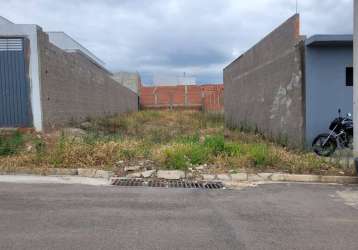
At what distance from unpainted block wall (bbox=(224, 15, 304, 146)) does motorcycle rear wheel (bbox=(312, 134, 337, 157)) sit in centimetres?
55

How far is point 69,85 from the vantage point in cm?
1391

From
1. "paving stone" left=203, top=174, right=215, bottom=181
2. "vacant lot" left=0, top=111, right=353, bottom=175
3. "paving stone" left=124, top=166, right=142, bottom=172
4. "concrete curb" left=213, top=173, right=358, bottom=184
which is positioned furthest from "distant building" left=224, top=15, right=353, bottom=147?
"paving stone" left=124, top=166, right=142, bottom=172

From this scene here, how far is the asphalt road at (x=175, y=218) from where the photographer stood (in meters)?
4.01

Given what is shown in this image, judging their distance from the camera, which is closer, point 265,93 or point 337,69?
point 337,69

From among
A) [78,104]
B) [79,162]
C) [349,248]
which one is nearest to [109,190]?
[79,162]

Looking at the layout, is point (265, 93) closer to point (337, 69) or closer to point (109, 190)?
point (337, 69)

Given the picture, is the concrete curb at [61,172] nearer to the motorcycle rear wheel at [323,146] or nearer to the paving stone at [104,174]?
the paving stone at [104,174]

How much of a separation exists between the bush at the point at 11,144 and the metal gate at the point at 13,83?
0.85 metres

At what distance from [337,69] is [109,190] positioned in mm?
7105

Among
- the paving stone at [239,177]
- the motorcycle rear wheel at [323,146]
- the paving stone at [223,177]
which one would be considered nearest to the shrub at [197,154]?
the paving stone at [223,177]

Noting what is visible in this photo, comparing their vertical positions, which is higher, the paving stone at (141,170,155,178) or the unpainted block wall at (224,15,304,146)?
the unpainted block wall at (224,15,304,146)

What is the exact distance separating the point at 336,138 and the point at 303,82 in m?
1.77

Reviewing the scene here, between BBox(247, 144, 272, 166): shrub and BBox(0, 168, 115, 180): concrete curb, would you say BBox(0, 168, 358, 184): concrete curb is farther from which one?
BBox(247, 144, 272, 166): shrub

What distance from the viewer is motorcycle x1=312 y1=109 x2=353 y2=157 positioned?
373 inches
